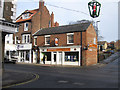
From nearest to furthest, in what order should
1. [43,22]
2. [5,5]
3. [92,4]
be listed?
[92,4] < [5,5] < [43,22]

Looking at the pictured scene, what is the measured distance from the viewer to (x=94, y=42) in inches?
1119

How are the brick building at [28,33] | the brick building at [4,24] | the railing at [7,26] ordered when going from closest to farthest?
the railing at [7,26]
the brick building at [4,24]
the brick building at [28,33]

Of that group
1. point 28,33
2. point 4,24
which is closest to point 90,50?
point 28,33

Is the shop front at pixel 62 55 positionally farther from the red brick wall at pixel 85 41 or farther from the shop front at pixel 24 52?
the shop front at pixel 24 52

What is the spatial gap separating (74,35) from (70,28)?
2254mm

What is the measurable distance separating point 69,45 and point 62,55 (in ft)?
7.59

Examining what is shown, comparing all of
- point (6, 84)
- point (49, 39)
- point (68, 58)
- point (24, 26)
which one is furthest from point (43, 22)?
point (6, 84)

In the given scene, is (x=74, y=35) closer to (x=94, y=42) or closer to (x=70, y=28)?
(x=70, y=28)

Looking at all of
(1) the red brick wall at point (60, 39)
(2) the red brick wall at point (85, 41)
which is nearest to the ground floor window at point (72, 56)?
(2) the red brick wall at point (85, 41)

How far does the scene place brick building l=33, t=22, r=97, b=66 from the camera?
83.1 feet

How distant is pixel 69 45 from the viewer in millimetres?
26562

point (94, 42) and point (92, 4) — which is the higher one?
point (92, 4)

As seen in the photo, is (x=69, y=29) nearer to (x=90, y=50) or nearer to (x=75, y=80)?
(x=90, y=50)

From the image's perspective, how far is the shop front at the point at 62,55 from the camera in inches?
1025
